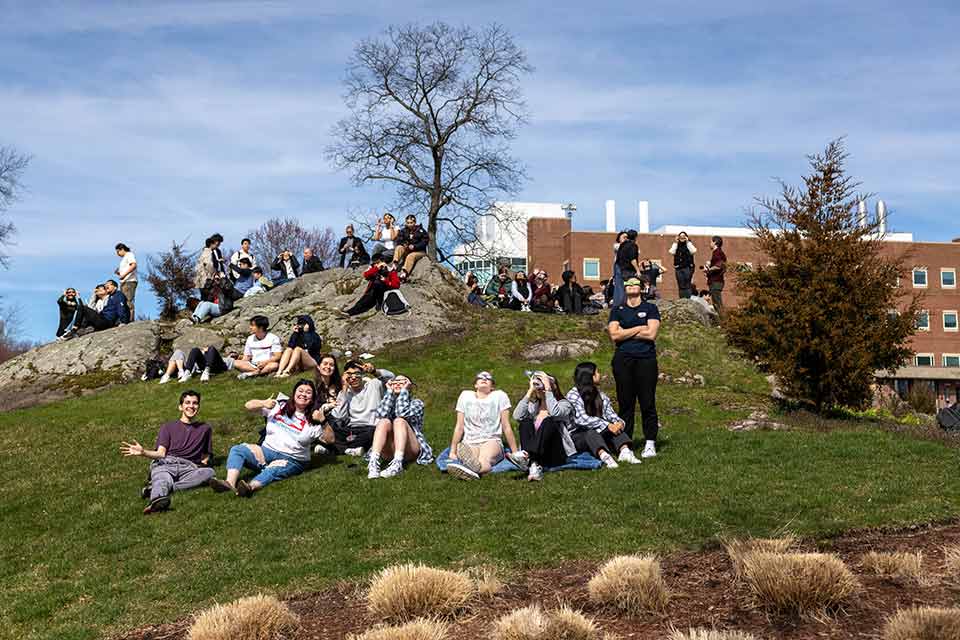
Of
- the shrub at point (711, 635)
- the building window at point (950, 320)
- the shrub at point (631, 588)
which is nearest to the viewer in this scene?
the shrub at point (711, 635)

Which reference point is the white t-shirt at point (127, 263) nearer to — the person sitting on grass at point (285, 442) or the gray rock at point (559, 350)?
the gray rock at point (559, 350)

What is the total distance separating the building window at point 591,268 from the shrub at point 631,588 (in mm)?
68502

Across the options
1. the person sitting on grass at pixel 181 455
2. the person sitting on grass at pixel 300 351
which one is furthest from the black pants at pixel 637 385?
the person sitting on grass at pixel 300 351

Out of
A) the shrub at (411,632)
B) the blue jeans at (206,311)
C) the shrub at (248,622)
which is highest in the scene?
the blue jeans at (206,311)

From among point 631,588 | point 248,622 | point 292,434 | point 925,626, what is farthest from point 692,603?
point 292,434

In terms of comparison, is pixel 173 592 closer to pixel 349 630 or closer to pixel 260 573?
pixel 260 573

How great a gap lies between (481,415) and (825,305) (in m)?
8.46

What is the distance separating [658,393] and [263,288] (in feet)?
45.2

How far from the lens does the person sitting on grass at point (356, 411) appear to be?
39.2 ft

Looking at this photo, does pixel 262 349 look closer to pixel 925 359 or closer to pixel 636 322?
pixel 636 322

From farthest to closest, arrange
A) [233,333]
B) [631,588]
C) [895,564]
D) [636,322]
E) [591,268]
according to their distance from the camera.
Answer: [591,268], [233,333], [636,322], [895,564], [631,588]

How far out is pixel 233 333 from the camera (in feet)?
75.5

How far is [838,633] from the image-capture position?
17.1 ft

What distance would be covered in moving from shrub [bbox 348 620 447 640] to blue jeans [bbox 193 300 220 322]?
20.6 m
